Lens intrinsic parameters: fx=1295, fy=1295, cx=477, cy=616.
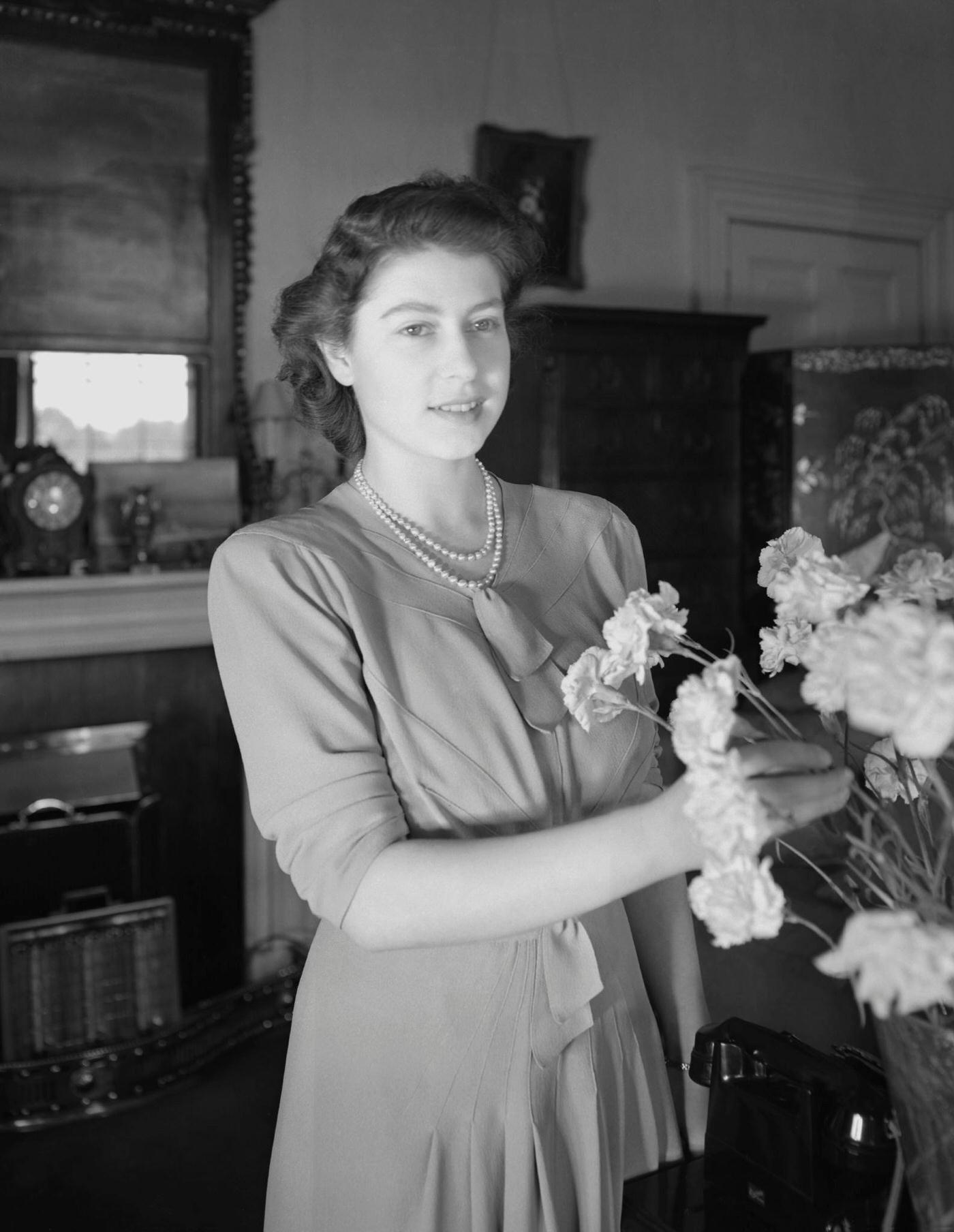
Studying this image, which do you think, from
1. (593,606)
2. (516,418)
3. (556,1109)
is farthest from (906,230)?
(556,1109)

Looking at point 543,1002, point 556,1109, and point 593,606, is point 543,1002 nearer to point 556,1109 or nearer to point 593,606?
point 556,1109

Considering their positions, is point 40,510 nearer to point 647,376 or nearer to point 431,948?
point 647,376

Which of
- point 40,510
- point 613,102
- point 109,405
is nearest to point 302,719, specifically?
point 40,510

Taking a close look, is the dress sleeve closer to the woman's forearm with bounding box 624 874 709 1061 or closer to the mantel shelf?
the woman's forearm with bounding box 624 874 709 1061

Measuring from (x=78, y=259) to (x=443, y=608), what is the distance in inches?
120

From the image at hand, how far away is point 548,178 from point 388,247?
387 cm

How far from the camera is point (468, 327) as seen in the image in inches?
50.9

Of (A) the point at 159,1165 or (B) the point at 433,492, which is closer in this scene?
(B) the point at 433,492

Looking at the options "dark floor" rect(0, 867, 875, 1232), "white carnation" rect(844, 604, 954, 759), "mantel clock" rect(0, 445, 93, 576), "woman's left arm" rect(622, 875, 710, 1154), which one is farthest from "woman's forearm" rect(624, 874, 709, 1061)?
"mantel clock" rect(0, 445, 93, 576)

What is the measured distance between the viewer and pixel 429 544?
4.58 ft

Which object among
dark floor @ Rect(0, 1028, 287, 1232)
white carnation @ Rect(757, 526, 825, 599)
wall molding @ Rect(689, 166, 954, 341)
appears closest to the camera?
white carnation @ Rect(757, 526, 825, 599)

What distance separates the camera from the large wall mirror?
12.6ft

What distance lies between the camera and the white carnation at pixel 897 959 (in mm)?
695

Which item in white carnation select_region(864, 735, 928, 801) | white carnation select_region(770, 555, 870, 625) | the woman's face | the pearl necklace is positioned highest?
the woman's face
